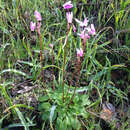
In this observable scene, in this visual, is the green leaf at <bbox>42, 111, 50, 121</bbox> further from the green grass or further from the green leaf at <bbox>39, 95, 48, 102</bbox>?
the green leaf at <bbox>39, 95, 48, 102</bbox>

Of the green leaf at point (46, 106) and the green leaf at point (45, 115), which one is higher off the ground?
the green leaf at point (46, 106)

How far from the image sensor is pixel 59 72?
1787mm

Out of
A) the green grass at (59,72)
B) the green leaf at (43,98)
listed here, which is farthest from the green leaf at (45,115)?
the green leaf at (43,98)

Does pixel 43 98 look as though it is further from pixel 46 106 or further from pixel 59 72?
pixel 59 72

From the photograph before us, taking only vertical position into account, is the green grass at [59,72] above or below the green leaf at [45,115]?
above

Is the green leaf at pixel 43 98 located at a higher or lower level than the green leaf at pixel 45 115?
higher

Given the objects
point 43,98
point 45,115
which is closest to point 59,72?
point 43,98

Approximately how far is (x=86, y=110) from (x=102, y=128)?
22cm

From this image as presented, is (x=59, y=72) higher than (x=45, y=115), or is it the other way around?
(x=59, y=72)

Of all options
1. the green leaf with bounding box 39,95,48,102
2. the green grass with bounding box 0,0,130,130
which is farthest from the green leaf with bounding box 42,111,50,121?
the green leaf with bounding box 39,95,48,102

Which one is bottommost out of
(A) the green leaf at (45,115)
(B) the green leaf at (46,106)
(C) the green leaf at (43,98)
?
(A) the green leaf at (45,115)

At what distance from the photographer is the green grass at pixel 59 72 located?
154 cm

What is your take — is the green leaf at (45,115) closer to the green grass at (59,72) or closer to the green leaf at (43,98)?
the green grass at (59,72)

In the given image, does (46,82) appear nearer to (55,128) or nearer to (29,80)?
(29,80)
